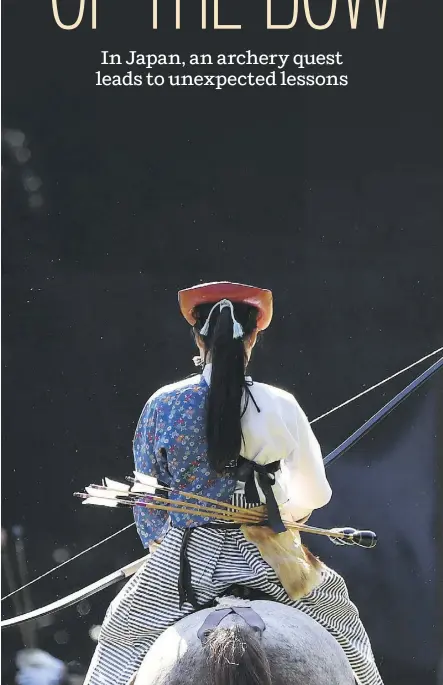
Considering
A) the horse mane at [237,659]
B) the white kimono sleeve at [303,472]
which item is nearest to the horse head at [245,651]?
the horse mane at [237,659]

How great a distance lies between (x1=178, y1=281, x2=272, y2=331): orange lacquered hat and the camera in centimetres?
287

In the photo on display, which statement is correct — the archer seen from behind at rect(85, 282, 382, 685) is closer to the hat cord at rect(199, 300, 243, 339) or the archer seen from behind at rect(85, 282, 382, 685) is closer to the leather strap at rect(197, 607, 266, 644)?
the hat cord at rect(199, 300, 243, 339)

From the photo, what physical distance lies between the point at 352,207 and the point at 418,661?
2.10 m

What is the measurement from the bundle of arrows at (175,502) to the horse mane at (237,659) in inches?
20.7

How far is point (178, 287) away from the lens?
4.78 metres

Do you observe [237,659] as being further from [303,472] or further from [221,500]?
[303,472]

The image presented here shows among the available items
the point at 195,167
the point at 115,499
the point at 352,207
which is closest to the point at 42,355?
the point at 195,167

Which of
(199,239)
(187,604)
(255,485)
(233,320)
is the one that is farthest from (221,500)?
(199,239)

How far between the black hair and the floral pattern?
4 cm

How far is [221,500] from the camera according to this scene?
109 inches

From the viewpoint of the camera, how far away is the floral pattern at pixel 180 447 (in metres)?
2.76

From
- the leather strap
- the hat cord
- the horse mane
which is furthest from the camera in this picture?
the hat cord

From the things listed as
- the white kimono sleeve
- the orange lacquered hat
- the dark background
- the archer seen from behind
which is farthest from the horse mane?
the dark background

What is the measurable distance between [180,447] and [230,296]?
43 centimetres
